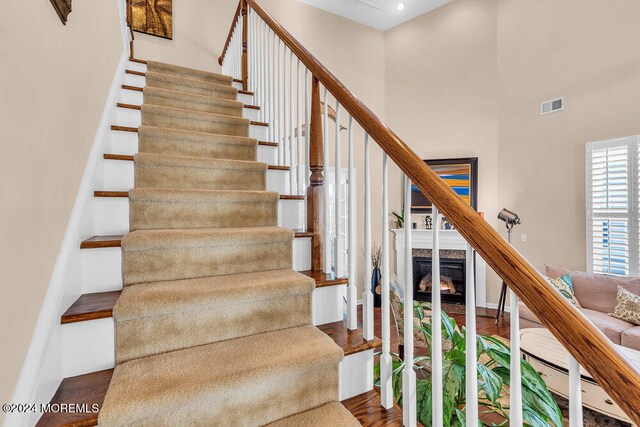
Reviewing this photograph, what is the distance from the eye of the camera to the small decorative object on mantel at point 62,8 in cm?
104

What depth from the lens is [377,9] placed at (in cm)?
518

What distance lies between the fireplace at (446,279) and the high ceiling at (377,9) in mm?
4016

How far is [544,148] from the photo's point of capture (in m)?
4.16

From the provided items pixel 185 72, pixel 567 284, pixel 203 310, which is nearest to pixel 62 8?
pixel 203 310

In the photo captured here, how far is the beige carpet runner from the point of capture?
3.08ft

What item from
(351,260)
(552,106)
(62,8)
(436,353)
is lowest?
(436,353)

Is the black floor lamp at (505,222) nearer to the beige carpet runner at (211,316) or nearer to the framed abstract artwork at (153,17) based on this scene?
the beige carpet runner at (211,316)

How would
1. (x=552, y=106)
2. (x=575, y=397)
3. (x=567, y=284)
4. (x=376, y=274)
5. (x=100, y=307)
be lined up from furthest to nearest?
(x=376, y=274), (x=552, y=106), (x=567, y=284), (x=100, y=307), (x=575, y=397)

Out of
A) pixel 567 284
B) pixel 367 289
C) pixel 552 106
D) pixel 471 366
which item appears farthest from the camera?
pixel 552 106

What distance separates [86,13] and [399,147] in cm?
155

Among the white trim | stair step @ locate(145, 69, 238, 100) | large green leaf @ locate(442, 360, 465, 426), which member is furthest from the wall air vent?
large green leaf @ locate(442, 360, 465, 426)

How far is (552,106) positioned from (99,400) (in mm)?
5164

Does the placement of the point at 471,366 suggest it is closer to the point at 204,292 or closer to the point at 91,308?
the point at 204,292

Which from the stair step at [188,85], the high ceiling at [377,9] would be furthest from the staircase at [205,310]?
the high ceiling at [377,9]
